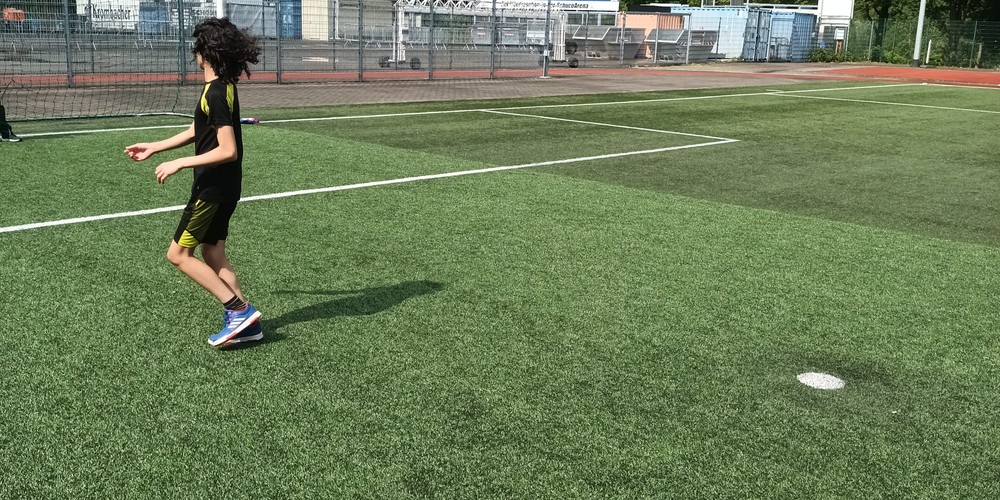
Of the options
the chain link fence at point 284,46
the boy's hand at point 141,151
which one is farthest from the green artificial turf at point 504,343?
the chain link fence at point 284,46

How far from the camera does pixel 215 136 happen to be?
15.5ft

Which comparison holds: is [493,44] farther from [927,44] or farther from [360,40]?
[927,44]

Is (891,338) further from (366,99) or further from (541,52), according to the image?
(541,52)

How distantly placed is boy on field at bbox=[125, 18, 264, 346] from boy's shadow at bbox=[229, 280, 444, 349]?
0.89ft

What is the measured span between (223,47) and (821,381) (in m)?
3.42

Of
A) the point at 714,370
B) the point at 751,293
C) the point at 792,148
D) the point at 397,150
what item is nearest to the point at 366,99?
the point at 397,150

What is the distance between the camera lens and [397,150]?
12.1 metres

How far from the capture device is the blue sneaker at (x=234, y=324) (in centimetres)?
483

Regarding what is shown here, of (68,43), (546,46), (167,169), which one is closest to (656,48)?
(546,46)

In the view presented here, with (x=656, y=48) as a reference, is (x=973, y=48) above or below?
above

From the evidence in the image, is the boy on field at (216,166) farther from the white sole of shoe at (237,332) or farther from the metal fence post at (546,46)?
the metal fence post at (546,46)

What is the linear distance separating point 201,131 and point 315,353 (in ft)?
4.23

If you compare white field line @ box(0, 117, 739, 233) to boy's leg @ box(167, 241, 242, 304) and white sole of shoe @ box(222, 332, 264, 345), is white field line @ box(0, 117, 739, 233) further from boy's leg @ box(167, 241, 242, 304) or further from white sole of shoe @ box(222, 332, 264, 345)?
white sole of shoe @ box(222, 332, 264, 345)

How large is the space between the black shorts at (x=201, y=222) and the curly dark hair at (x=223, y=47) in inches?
25.5
